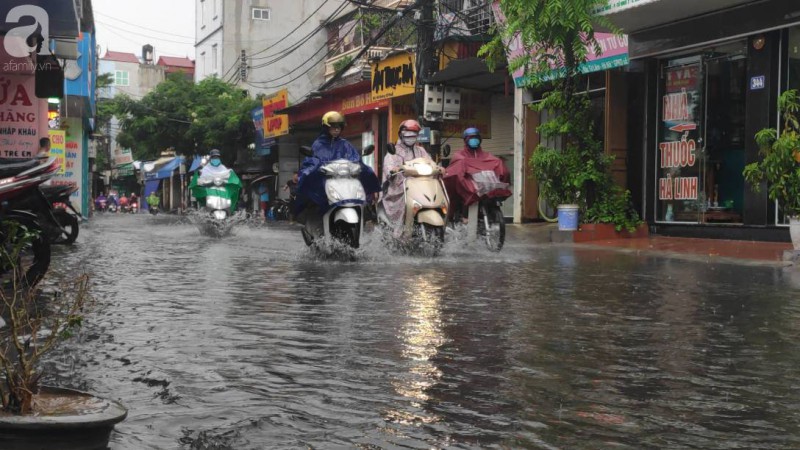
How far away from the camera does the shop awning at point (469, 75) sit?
2052 centimetres

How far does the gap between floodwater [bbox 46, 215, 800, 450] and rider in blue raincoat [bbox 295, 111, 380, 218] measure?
6.96 feet

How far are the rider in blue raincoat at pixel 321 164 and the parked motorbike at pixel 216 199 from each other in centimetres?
683

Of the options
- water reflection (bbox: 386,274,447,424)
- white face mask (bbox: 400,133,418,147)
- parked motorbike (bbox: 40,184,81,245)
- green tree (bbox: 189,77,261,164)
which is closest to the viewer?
water reflection (bbox: 386,274,447,424)

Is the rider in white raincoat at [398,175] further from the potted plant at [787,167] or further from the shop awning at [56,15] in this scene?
the shop awning at [56,15]

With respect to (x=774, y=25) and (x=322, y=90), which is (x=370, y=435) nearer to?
(x=774, y=25)

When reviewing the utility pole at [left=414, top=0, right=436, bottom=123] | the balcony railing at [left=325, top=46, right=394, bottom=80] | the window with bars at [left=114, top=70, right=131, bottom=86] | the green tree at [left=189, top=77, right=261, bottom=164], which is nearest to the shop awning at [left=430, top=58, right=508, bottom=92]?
the utility pole at [left=414, top=0, right=436, bottom=123]

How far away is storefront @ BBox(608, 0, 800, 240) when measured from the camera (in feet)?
47.3

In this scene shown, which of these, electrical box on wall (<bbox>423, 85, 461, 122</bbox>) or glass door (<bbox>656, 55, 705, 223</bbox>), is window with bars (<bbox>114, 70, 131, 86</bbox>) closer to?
electrical box on wall (<bbox>423, 85, 461, 122</bbox>)

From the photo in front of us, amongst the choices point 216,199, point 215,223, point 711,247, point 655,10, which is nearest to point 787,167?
point 711,247

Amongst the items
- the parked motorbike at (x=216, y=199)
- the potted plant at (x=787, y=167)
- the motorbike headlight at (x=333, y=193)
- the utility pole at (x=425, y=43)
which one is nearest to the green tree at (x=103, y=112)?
the parked motorbike at (x=216, y=199)

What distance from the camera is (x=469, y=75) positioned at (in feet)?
69.6

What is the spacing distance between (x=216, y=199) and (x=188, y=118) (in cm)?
2759

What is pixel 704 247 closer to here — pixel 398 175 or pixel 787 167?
pixel 787 167

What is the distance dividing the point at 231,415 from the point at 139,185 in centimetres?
7902
